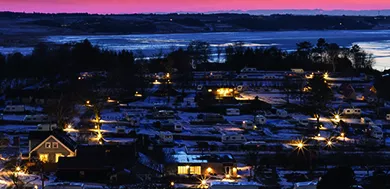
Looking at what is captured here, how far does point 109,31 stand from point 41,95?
175 ft

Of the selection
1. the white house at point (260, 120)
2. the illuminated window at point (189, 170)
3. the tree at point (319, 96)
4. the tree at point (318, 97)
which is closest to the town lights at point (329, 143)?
the white house at point (260, 120)

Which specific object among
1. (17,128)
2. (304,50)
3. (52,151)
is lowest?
(17,128)

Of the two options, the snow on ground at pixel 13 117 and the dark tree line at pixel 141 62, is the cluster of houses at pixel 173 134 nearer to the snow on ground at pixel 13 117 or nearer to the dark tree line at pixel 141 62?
the snow on ground at pixel 13 117

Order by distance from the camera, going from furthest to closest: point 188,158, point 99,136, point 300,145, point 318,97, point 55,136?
point 318,97, point 99,136, point 300,145, point 55,136, point 188,158

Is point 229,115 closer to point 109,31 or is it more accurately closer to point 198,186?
point 198,186

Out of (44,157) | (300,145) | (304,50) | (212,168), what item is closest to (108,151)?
(44,157)

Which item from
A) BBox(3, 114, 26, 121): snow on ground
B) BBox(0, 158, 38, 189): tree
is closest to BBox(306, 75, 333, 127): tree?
BBox(3, 114, 26, 121): snow on ground

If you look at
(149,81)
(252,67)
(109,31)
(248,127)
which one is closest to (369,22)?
(109,31)

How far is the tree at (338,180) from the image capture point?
342 inches

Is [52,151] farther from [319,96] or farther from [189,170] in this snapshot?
[319,96]

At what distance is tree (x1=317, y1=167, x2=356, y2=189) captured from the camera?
8.70m

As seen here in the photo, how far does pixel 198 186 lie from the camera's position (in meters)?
9.52

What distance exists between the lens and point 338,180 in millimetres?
8703

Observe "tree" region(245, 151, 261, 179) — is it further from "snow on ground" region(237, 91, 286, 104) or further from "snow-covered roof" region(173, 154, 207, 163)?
"snow on ground" region(237, 91, 286, 104)
